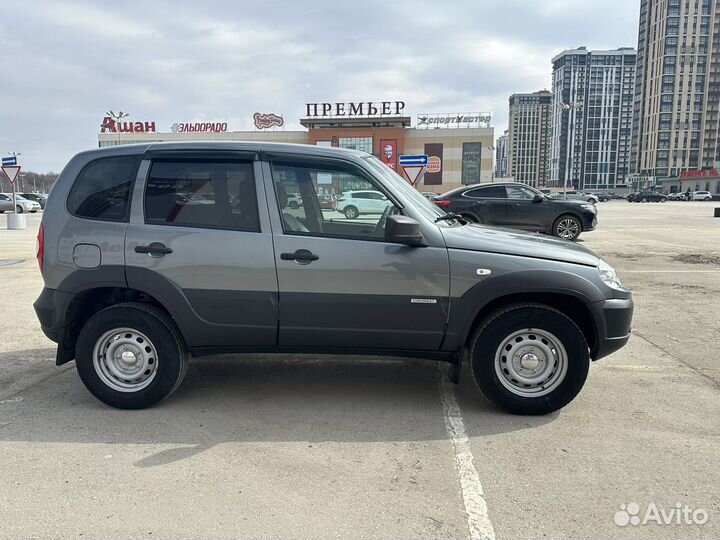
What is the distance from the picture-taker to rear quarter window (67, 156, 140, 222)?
4137mm

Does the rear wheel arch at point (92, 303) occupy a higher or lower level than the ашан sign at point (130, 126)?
lower

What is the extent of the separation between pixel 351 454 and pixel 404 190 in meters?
2.02

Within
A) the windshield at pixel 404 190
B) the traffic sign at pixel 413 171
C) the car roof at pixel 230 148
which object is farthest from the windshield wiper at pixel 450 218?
the traffic sign at pixel 413 171

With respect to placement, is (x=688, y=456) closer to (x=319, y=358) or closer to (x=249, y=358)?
(x=319, y=358)

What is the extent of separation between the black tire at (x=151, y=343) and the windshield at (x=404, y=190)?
1.97 m

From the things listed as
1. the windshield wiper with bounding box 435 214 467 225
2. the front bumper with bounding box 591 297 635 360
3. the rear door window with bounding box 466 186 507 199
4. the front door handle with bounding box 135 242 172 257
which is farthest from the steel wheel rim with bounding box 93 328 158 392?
the rear door window with bounding box 466 186 507 199

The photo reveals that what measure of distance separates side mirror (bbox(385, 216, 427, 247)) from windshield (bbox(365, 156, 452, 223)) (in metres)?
0.32

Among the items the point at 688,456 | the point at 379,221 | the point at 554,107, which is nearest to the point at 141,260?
the point at 379,221

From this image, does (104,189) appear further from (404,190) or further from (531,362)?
(531,362)

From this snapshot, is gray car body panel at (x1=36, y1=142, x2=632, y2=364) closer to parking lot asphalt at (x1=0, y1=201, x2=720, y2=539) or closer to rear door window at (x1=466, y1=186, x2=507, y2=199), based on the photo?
parking lot asphalt at (x1=0, y1=201, x2=720, y2=539)

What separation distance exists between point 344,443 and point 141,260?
199 centimetres

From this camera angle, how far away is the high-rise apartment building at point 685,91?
137m

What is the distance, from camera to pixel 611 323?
12.8ft

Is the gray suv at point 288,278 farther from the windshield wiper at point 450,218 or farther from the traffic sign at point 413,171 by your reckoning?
the traffic sign at point 413,171
